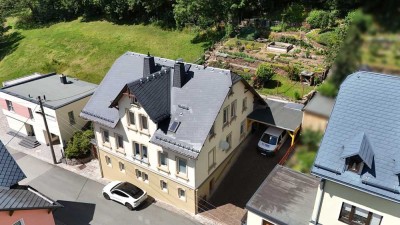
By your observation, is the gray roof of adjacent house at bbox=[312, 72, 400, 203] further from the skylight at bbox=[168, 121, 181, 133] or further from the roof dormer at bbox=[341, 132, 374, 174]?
the skylight at bbox=[168, 121, 181, 133]

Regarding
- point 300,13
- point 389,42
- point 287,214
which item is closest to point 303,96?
point 287,214

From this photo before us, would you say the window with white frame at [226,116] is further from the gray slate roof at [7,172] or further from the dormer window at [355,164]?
the gray slate roof at [7,172]

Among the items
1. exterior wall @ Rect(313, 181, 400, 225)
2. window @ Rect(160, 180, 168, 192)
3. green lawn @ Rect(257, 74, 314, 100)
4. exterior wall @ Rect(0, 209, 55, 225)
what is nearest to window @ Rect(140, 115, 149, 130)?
window @ Rect(160, 180, 168, 192)

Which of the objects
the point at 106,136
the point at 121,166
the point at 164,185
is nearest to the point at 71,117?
the point at 106,136

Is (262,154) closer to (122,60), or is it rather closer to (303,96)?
(303,96)

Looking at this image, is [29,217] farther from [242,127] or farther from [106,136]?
[242,127]
